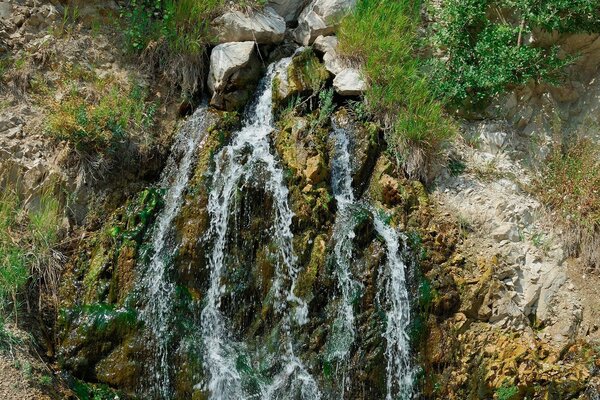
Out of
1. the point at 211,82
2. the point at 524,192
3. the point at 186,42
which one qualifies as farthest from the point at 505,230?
the point at 186,42

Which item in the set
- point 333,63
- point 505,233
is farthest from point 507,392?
point 333,63

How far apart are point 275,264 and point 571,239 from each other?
3084mm

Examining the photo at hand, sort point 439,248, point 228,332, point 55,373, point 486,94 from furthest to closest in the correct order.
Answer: point 486,94
point 439,248
point 228,332
point 55,373

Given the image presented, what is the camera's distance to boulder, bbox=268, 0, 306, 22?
7.81 m

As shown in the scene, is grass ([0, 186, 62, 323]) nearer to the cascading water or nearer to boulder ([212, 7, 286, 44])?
the cascading water

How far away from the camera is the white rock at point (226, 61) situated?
6.66 meters

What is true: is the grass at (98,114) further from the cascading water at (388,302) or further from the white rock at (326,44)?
the cascading water at (388,302)

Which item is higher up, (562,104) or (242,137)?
(562,104)

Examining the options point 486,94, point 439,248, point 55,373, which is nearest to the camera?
point 55,373

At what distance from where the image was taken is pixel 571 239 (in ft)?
20.3

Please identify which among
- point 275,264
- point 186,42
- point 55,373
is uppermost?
point 186,42

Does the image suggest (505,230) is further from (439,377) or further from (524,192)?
(439,377)

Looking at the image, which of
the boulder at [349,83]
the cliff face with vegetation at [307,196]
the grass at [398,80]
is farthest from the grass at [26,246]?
the grass at [398,80]

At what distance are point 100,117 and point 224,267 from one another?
1.97 metres
